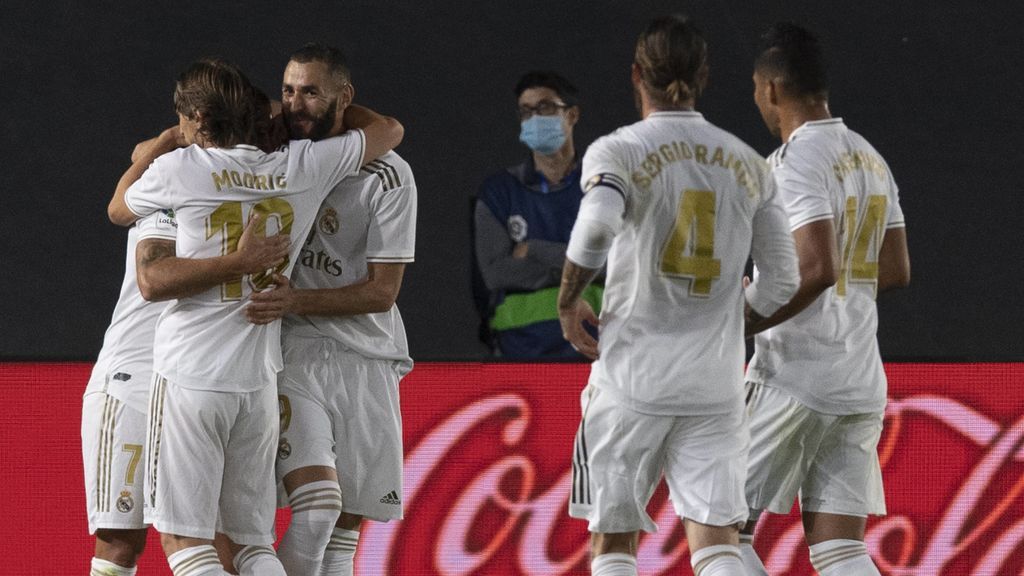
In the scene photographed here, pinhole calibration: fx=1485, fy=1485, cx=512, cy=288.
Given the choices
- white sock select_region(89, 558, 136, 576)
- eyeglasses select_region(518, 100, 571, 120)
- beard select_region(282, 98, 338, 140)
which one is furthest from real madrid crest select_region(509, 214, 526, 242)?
white sock select_region(89, 558, 136, 576)

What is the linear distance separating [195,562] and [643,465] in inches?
41.9

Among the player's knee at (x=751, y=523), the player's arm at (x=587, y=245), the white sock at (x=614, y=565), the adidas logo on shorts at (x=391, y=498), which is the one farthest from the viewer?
the adidas logo on shorts at (x=391, y=498)

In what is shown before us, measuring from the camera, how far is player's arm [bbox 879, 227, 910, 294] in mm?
3842

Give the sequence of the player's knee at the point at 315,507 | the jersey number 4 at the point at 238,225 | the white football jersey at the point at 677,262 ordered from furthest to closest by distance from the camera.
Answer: the player's knee at the point at 315,507 → the jersey number 4 at the point at 238,225 → the white football jersey at the point at 677,262

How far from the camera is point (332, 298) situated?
12.1 feet

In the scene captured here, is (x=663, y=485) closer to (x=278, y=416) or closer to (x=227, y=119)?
(x=278, y=416)

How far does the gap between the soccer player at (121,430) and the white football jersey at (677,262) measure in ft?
4.15

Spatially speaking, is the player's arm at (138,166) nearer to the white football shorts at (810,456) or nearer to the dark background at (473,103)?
the white football shorts at (810,456)

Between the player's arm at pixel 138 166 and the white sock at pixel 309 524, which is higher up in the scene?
the player's arm at pixel 138 166

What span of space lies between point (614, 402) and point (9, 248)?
3752 mm

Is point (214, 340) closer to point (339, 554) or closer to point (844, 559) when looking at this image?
point (339, 554)

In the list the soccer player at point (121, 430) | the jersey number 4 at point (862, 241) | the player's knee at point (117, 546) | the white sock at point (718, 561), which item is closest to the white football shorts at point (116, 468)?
the soccer player at point (121, 430)

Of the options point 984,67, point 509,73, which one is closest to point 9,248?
point 509,73

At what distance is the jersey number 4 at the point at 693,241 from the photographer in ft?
10.7
